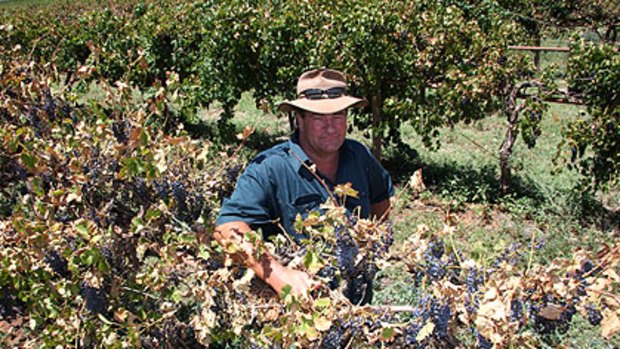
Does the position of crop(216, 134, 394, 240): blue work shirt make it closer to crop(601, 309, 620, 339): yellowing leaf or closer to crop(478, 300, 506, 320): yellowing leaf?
crop(478, 300, 506, 320): yellowing leaf

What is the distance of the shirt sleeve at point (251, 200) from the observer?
2195 mm

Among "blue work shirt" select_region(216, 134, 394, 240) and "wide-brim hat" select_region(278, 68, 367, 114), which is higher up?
"wide-brim hat" select_region(278, 68, 367, 114)

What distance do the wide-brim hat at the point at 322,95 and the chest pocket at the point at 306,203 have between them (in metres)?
0.37

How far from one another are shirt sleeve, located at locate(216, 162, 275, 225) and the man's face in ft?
0.96

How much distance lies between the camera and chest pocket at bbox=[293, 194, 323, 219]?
2.36 metres

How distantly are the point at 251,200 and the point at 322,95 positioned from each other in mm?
625

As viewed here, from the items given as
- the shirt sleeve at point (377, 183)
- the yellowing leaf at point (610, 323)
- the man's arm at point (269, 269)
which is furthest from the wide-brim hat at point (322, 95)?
the yellowing leaf at point (610, 323)

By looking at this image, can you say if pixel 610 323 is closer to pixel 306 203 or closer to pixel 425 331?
pixel 425 331

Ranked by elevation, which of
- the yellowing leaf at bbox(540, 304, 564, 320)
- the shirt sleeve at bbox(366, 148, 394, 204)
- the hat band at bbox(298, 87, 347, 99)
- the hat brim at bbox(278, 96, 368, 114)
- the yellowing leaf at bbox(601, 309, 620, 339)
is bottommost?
the shirt sleeve at bbox(366, 148, 394, 204)

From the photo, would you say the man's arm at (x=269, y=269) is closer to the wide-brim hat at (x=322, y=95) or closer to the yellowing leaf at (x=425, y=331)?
the yellowing leaf at (x=425, y=331)

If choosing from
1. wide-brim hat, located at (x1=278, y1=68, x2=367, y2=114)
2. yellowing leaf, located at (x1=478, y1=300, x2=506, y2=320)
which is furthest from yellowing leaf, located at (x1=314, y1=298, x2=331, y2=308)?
wide-brim hat, located at (x1=278, y1=68, x2=367, y2=114)

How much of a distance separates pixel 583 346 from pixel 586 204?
2.53m

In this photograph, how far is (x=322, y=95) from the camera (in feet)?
8.27

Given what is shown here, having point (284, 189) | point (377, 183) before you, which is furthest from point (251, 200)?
point (377, 183)
